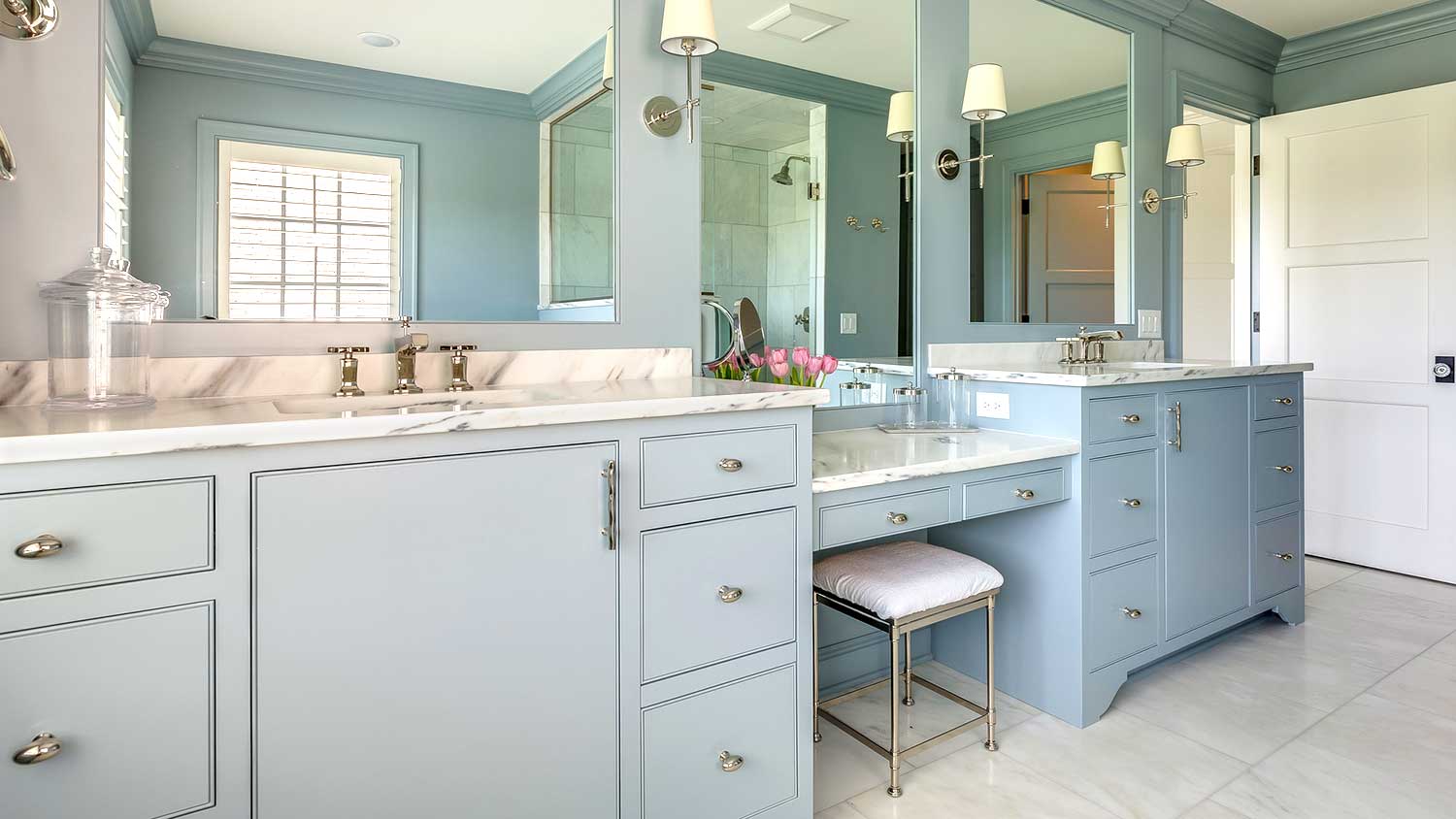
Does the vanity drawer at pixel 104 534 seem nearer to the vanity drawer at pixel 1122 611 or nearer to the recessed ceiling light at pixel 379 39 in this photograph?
the recessed ceiling light at pixel 379 39

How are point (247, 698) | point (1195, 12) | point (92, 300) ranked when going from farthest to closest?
point (1195, 12) → point (92, 300) → point (247, 698)

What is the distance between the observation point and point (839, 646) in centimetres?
250

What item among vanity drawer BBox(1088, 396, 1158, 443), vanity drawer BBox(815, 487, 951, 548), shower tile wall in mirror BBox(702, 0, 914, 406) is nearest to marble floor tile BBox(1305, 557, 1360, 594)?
vanity drawer BBox(1088, 396, 1158, 443)

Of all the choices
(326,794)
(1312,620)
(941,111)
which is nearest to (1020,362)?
(941,111)

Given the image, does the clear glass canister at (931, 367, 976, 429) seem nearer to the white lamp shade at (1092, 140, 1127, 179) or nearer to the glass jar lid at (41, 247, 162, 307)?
the white lamp shade at (1092, 140, 1127, 179)

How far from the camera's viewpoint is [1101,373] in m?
2.57

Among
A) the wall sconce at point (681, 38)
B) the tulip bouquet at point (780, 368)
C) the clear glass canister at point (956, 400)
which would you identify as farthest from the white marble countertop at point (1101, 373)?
the wall sconce at point (681, 38)

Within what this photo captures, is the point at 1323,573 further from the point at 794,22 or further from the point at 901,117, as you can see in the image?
the point at 794,22

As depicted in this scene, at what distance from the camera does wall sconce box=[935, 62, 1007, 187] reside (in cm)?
256

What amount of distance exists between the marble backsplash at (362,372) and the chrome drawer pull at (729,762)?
0.89 metres

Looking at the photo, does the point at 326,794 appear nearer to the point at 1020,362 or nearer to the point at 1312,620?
the point at 1020,362

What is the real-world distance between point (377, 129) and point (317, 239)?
0.27 metres

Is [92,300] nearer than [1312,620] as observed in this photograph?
Yes

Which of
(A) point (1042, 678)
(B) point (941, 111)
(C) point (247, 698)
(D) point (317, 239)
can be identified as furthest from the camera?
(B) point (941, 111)
